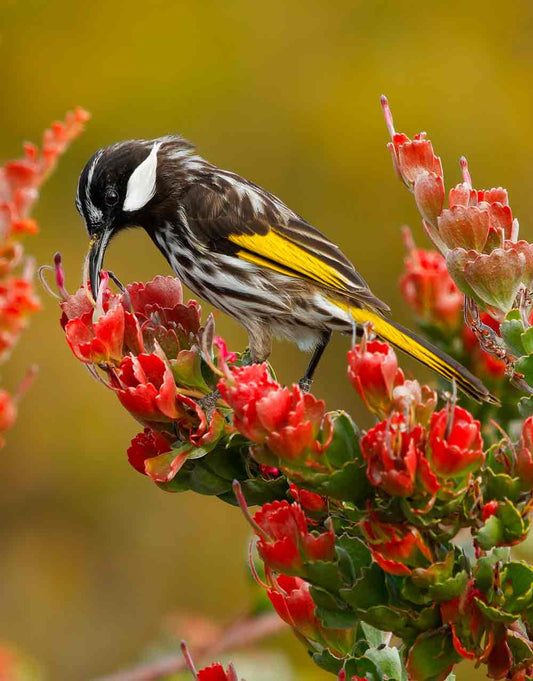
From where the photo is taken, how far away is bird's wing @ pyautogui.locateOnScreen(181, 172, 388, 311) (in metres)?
3.02

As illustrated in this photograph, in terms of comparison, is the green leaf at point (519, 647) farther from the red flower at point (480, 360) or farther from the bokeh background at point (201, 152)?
the bokeh background at point (201, 152)

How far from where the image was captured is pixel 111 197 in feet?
10.1

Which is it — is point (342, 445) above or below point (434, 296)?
above

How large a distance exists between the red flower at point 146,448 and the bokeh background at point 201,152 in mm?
3430

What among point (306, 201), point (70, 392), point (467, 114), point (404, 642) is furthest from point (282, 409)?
point (467, 114)

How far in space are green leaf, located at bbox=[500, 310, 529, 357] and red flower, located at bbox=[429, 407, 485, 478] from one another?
0.99 ft

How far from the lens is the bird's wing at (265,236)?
302 cm

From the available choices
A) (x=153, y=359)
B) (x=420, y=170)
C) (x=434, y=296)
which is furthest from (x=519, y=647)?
(x=434, y=296)

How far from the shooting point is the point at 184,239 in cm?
315

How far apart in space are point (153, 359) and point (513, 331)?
21.3 inches

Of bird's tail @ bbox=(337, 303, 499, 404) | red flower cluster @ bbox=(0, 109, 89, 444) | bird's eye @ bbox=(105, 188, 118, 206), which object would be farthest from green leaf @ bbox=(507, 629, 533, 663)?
bird's eye @ bbox=(105, 188, 118, 206)

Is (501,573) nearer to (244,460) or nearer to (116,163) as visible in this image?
(244,460)

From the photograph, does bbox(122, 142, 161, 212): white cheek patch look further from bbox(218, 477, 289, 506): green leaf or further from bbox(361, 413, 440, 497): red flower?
bbox(361, 413, 440, 497): red flower

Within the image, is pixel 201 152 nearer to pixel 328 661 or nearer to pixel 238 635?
pixel 238 635
